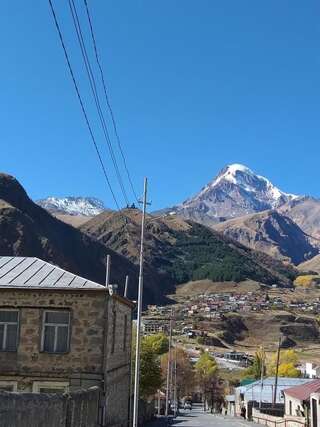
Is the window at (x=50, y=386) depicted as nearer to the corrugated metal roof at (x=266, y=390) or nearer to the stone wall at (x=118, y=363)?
the stone wall at (x=118, y=363)

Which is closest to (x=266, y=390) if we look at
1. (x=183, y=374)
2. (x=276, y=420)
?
(x=276, y=420)

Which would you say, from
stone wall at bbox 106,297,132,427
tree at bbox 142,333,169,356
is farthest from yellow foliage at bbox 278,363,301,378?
stone wall at bbox 106,297,132,427

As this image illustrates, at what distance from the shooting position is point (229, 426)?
5178 cm

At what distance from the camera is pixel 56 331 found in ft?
89.8

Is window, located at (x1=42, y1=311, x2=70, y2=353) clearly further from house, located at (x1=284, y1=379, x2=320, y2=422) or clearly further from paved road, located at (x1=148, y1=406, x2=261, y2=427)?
paved road, located at (x1=148, y1=406, x2=261, y2=427)

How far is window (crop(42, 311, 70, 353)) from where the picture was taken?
89.4 ft

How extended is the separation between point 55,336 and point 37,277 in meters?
3.21

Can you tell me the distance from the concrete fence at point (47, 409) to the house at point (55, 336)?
343cm

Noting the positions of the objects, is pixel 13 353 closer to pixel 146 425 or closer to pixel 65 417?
pixel 65 417

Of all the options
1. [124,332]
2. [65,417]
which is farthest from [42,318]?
[65,417]

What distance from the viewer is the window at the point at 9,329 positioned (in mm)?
27562

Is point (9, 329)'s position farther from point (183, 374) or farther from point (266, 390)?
point (183, 374)

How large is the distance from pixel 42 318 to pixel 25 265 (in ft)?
16.5

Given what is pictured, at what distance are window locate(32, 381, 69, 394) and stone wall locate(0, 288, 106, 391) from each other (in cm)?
20
